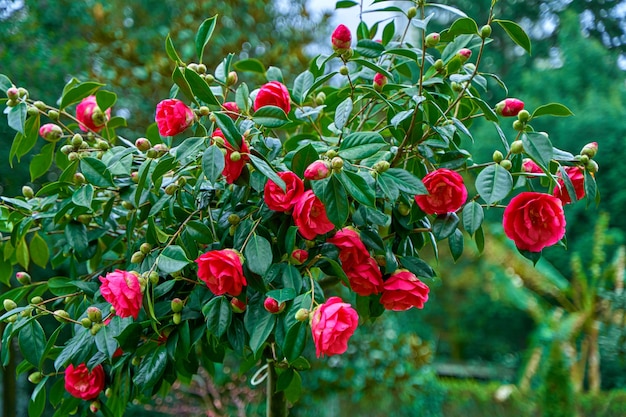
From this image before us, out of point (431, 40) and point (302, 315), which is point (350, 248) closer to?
point (302, 315)

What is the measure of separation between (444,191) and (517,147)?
0.10 meters

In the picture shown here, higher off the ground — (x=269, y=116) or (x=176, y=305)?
(x=269, y=116)

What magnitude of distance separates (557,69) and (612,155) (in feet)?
2.50

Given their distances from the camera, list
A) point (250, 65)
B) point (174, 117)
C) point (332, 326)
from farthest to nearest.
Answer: point (250, 65) → point (174, 117) → point (332, 326)

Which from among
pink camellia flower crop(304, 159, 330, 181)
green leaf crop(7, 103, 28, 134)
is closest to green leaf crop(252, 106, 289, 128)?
pink camellia flower crop(304, 159, 330, 181)

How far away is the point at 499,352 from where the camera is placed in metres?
5.33

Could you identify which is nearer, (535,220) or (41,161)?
(535,220)

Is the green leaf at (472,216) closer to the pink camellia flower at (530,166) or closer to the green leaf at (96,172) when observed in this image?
the pink camellia flower at (530,166)

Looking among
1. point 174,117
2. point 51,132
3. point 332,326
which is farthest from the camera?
point 51,132

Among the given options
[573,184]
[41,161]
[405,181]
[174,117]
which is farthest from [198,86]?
[573,184]

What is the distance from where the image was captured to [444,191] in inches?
27.4

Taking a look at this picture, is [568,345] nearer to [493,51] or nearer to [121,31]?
[493,51]

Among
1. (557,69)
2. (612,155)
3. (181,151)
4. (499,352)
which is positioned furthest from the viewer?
(499,352)

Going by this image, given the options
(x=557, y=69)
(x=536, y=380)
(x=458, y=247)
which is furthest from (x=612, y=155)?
(x=458, y=247)
